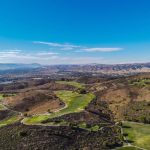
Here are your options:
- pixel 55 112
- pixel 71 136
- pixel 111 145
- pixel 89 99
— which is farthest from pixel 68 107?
pixel 111 145

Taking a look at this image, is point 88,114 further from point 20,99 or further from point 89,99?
point 20,99

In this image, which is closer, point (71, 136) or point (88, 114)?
point (71, 136)

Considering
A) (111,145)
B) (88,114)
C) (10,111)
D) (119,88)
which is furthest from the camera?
(119,88)

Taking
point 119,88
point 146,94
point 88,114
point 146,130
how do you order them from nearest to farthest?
point 146,130, point 88,114, point 146,94, point 119,88

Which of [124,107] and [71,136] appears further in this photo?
[124,107]

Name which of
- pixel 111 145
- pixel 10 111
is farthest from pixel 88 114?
pixel 10 111

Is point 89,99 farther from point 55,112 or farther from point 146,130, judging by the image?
point 146,130
